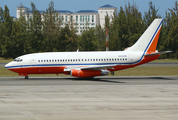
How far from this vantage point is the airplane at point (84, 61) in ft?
105

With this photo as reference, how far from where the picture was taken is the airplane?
32.0 meters

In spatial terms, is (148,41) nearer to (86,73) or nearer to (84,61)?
(84,61)

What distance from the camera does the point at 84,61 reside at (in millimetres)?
33188
